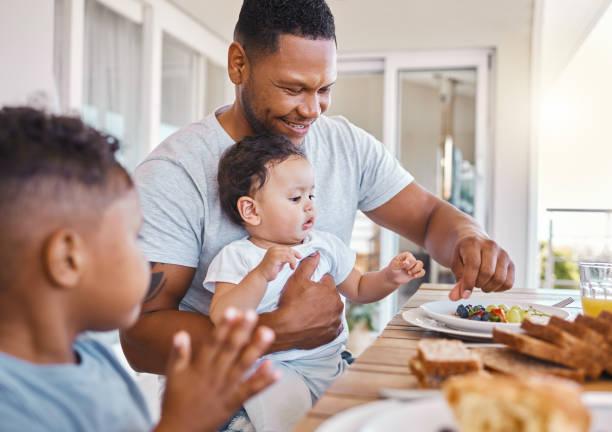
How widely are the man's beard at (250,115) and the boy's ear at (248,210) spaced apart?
0.27 m

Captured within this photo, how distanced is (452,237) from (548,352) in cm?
81

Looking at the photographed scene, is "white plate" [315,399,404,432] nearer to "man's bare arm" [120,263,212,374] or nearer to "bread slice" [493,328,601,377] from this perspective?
"bread slice" [493,328,601,377]

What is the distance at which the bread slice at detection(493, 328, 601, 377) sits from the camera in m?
0.80

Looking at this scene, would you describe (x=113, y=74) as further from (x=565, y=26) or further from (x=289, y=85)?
(x=565, y=26)

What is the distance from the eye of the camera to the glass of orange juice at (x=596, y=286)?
3.78ft

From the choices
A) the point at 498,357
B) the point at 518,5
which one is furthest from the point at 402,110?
the point at 498,357

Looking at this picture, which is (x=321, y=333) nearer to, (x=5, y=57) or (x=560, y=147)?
(x=5, y=57)

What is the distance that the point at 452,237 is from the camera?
162cm

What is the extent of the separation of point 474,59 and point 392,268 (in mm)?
3698

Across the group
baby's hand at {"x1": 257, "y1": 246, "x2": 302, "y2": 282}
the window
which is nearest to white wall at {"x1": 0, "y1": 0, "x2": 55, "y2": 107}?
the window

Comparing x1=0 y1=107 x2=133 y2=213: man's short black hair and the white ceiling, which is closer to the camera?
x1=0 y1=107 x2=133 y2=213: man's short black hair

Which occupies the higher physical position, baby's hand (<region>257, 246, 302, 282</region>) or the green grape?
baby's hand (<region>257, 246, 302, 282</region>)

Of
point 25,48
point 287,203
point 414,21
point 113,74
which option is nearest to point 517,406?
point 287,203

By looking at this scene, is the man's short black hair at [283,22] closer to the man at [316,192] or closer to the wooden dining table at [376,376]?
the man at [316,192]
